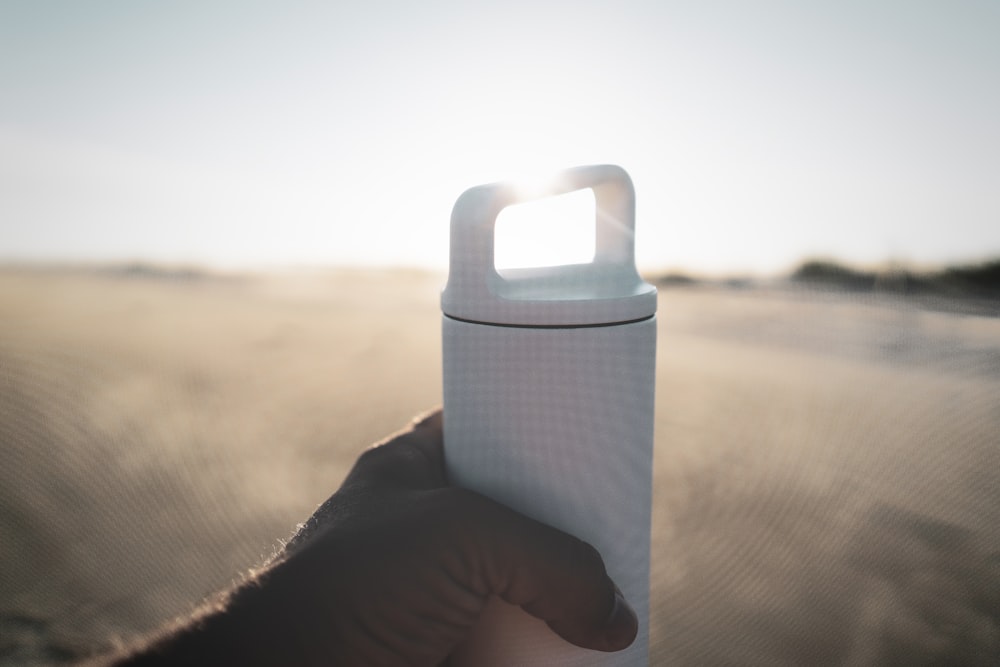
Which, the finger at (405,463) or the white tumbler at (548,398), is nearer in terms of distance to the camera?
the white tumbler at (548,398)

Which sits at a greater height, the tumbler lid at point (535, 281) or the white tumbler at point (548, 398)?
the tumbler lid at point (535, 281)

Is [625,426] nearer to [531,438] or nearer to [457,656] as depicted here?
[531,438]

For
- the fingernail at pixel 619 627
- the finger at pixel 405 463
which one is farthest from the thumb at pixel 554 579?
the finger at pixel 405 463

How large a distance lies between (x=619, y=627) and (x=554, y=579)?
105 mm

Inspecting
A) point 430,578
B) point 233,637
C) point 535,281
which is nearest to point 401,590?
point 430,578

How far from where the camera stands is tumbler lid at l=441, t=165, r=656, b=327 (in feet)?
1.75

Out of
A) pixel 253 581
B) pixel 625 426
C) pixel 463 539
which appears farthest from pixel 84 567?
pixel 625 426

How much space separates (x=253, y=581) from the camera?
1.70ft

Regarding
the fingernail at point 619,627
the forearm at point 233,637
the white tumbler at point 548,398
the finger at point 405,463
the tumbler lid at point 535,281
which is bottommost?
the fingernail at point 619,627

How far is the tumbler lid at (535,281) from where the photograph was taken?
0.53 meters

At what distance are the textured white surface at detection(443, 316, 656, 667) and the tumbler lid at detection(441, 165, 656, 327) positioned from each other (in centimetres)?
1

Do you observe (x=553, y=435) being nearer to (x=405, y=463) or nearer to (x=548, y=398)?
(x=548, y=398)

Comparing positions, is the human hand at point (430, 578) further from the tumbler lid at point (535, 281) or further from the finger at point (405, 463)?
the tumbler lid at point (535, 281)

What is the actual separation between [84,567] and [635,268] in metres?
2.06
